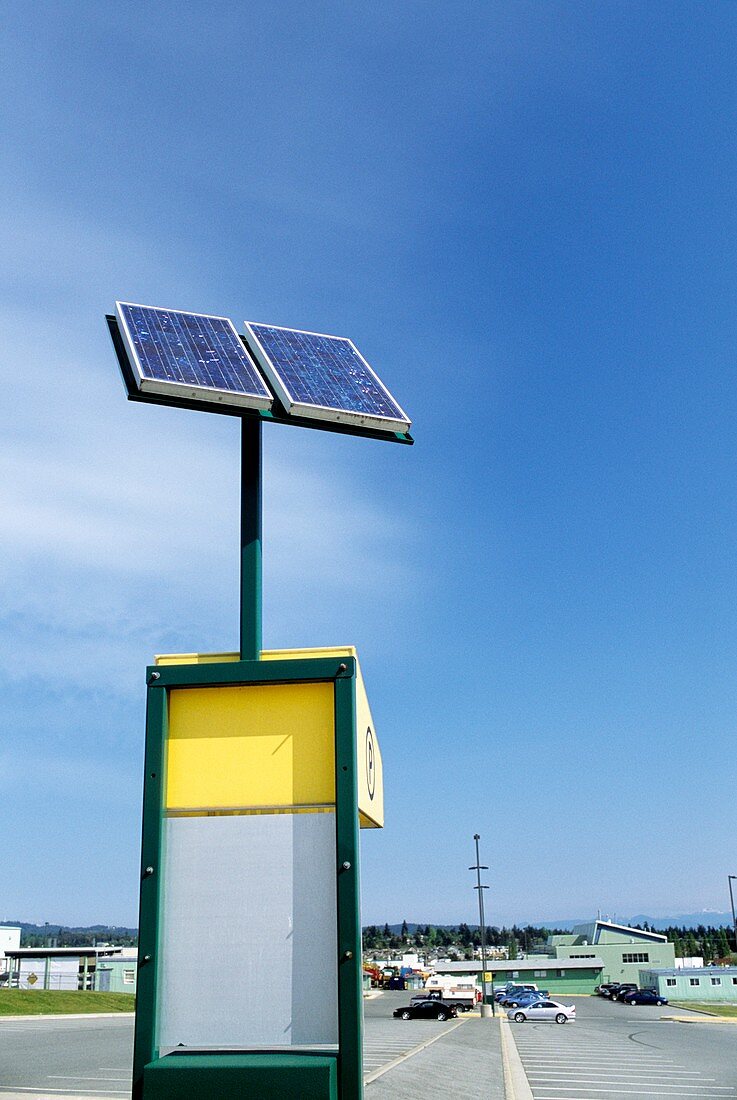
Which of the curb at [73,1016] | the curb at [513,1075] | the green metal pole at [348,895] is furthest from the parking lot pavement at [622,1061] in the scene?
the curb at [73,1016]

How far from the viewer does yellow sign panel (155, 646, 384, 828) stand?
23.2ft

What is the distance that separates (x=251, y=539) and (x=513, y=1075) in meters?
14.2

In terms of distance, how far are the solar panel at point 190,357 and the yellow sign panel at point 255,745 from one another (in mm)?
2378

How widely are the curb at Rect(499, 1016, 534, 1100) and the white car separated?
43.6 ft

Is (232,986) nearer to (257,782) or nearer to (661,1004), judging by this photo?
(257,782)

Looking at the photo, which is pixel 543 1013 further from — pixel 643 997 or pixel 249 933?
pixel 249 933

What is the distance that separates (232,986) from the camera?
6.75 metres

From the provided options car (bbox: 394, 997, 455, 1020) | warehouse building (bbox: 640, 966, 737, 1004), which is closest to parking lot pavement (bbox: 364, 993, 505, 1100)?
car (bbox: 394, 997, 455, 1020)

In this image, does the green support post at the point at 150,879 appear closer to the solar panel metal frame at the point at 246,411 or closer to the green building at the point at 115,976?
the solar panel metal frame at the point at 246,411

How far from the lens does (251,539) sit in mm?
8141

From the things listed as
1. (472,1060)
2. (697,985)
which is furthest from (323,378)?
(697,985)

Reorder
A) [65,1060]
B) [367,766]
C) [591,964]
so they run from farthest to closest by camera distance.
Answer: [591,964] < [65,1060] < [367,766]

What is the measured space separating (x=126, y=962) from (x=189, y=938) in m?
69.0

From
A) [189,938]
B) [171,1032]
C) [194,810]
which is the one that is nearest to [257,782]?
[194,810]
